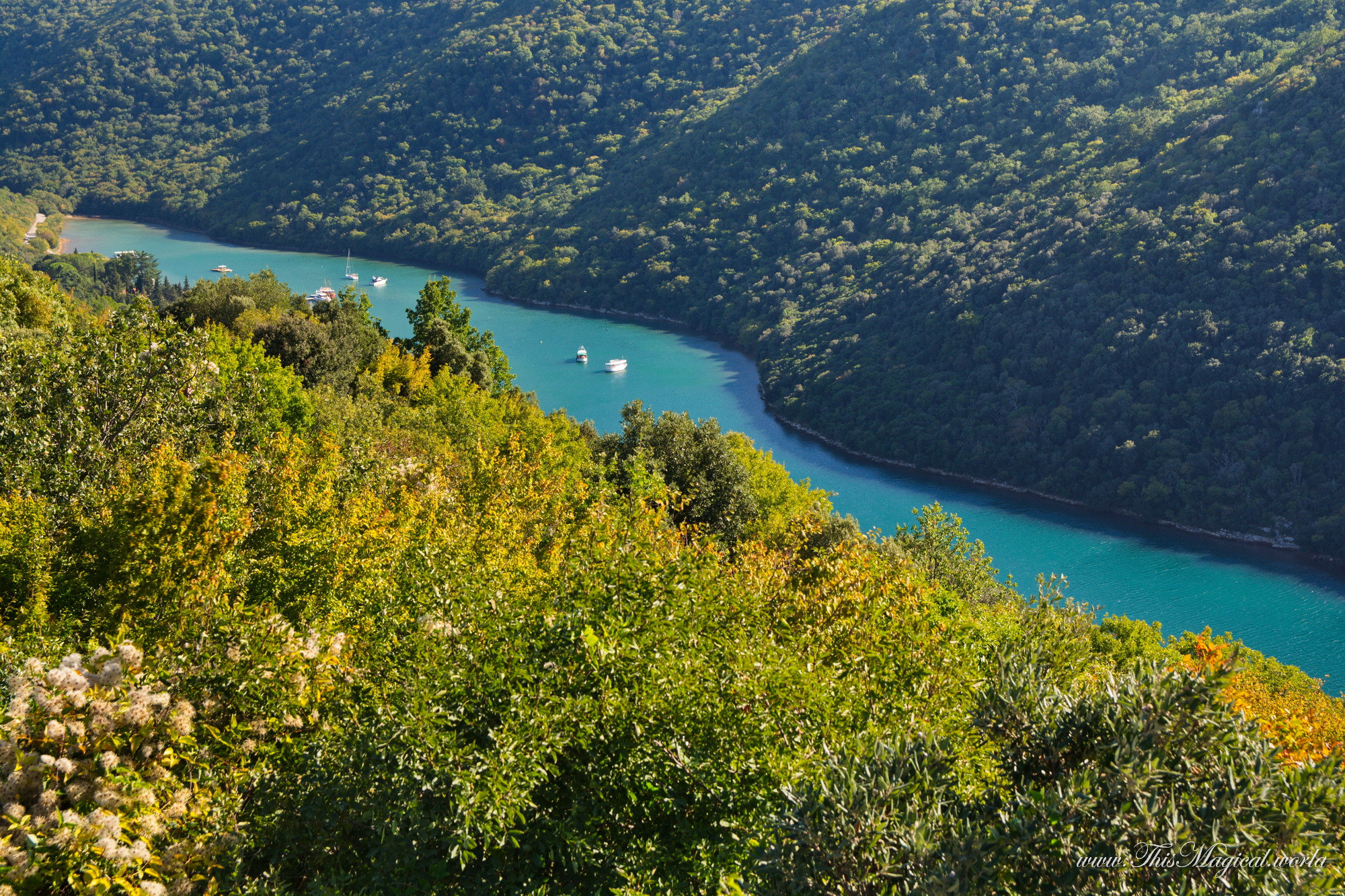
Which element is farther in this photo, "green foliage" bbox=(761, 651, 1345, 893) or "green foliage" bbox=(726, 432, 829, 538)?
"green foliage" bbox=(726, 432, 829, 538)

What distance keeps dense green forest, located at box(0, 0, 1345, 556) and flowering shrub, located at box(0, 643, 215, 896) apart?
73440mm

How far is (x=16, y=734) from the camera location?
8.61 metres

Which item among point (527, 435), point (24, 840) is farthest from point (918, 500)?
point (24, 840)

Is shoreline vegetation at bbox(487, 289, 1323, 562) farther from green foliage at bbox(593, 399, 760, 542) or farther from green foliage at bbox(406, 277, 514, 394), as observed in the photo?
green foliage at bbox(593, 399, 760, 542)

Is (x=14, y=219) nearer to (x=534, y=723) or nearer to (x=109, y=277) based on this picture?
(x=109, y=277)

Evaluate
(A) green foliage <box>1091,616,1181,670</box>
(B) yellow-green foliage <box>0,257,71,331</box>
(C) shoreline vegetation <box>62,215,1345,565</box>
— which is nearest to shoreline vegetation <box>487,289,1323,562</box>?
(C) shoreline vegetation <box>62,215,1345,565</box>

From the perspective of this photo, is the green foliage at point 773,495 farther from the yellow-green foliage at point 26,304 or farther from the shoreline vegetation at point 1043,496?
the shoreline vegetation at point 1043,496

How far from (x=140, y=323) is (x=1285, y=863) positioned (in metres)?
20.7

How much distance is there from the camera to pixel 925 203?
114812 millimetres

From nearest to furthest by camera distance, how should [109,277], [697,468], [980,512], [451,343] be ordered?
[697,468] → [451,343] → [980,512] → [109,277]

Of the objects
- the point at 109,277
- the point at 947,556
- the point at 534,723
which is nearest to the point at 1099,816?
the point at 534,723

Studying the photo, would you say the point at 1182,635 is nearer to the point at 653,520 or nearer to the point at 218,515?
the point at 653,520

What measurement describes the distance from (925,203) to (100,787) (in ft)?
386

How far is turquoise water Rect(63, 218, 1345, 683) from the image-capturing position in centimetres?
5769
